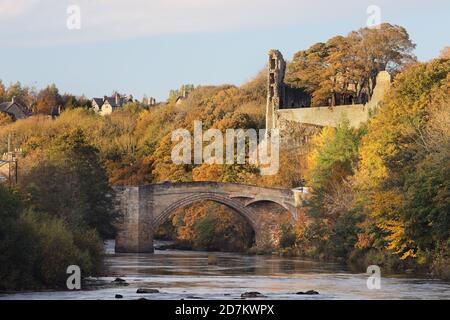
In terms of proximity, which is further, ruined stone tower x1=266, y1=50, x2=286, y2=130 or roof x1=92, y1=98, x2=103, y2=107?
roof x1=92, y1=98, x2=103, y2=107

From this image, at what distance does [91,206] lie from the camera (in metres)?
73.9

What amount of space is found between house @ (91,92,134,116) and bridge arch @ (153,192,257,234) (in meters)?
58.3

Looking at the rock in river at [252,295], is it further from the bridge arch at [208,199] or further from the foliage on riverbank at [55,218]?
the bridge arch at [208,199]

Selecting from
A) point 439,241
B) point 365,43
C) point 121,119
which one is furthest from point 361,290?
point 121,119

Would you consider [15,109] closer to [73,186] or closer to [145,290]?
[73,186]

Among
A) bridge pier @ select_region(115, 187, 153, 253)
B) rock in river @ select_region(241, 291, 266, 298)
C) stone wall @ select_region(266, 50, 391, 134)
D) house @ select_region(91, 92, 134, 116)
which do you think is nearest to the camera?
rock in river @ select_region(241, 291, 266, 298)

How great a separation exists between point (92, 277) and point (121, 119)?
70.5 meters

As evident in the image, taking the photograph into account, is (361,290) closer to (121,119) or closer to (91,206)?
(91,206)

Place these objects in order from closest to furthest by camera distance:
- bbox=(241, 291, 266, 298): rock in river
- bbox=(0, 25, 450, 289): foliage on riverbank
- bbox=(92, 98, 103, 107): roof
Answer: bbox=(241, 291, 266, 298): rock in river, bbox=(0, 25, 450, 289): foliage on riverbank, bbox=(92, 98, 103, 107): roof

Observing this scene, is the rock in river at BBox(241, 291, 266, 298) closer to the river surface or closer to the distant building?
the river surface

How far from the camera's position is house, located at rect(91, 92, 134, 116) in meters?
151

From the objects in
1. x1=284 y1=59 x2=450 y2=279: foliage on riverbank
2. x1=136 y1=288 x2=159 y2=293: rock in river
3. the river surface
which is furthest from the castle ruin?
x1=136 y1=288 x2=159 y2=293: rock in river

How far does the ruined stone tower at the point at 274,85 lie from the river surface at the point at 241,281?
1177 inches
